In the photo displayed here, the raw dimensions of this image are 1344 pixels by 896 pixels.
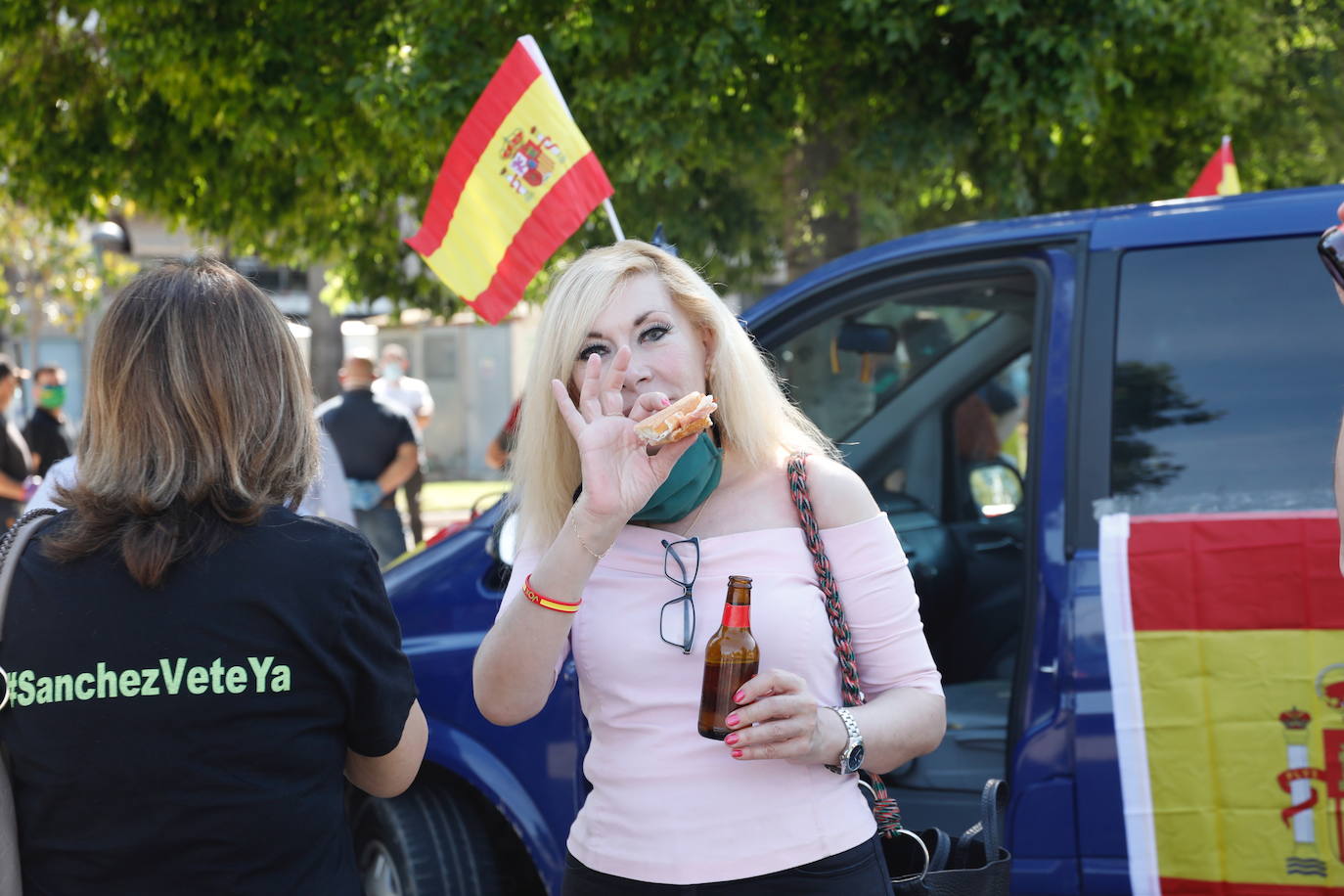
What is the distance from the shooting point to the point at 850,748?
1.84m

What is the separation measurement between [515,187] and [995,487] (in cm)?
200

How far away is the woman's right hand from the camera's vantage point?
6.07ft

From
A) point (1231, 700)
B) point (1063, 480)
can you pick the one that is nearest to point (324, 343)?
point (1063, 480)

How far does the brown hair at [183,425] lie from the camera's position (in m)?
1.65

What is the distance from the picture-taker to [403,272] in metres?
9.84

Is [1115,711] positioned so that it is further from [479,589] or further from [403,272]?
[403,272]

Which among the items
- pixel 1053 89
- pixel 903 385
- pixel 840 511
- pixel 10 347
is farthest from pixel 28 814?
pixel 10 347

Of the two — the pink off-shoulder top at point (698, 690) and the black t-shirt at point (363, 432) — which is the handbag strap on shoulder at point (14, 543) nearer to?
the pink off-shoulder top at point (698, 690)

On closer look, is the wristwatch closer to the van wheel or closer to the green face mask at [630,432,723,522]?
the green face mask at [630,432,723,522]

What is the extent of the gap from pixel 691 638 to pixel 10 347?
3568 centimetres

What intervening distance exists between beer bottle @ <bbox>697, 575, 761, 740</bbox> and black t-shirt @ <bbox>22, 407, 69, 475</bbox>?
8321 millimetres

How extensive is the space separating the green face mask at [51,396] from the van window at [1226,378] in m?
8.33

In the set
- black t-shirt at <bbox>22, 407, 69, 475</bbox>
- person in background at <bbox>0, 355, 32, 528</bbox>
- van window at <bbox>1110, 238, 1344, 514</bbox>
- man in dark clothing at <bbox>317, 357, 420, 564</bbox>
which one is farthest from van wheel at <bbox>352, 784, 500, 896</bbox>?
black t-shirt at <bbox>22, 407, 69, 475</bbox>

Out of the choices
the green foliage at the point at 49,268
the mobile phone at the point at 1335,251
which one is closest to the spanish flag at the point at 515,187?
the mobile phone at the point at 1335,251
